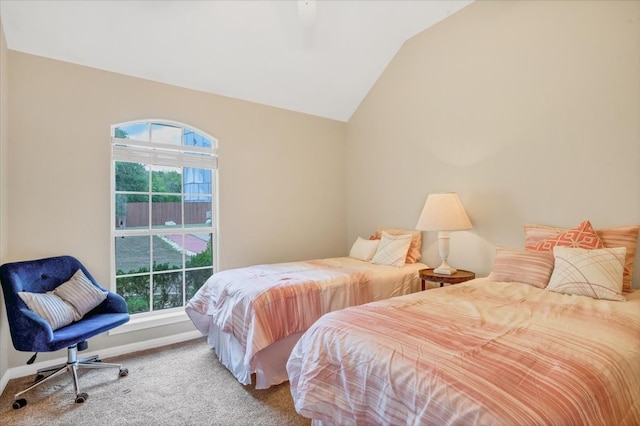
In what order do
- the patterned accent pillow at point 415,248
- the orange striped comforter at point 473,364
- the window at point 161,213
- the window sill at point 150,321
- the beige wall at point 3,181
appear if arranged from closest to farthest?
the orange striped comforter at point 473,364 < the beige wall at point 3,181 < the window sill at point 150,321 < the window at point 161,213 < the patterned accent pillow at point 415,248

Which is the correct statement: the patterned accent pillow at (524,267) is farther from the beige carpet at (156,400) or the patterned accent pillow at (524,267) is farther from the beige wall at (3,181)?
the beige wall at (3,181)

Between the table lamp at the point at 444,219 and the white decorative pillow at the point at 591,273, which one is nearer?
the white decorative pillow at the point at 591,273

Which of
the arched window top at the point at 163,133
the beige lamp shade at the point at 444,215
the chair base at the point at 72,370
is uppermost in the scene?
the arched window top at the point at 163,133

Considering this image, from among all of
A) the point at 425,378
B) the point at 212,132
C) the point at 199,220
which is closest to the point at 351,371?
the point at 425,378

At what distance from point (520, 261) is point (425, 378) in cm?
169

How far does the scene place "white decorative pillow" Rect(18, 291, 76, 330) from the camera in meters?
2.24

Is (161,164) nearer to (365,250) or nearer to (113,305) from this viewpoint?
(113,305)

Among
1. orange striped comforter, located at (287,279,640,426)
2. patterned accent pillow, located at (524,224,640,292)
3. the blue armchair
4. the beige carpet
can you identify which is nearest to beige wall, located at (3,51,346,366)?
the blue armchair

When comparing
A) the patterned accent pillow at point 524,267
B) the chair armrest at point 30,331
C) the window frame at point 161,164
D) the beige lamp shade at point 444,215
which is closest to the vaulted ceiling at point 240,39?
the window frame at point 161,164

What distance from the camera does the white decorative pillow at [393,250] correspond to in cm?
336

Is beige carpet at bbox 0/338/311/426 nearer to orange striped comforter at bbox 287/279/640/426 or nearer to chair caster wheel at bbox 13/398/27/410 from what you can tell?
chair caster wheel at bbox 13/398/27/410

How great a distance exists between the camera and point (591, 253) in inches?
82.8

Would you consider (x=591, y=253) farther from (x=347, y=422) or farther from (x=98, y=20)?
(x=98, y=20)

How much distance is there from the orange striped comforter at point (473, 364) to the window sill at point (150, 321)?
6.65 feet
